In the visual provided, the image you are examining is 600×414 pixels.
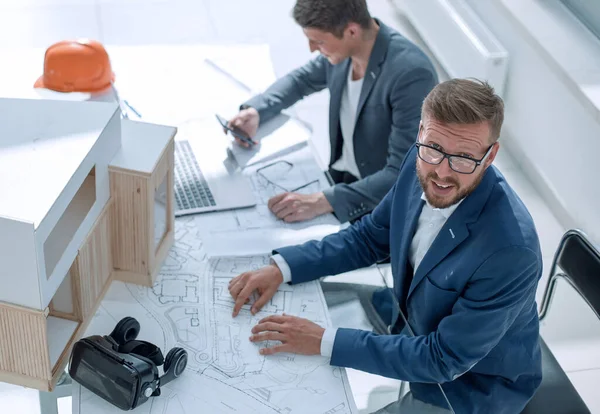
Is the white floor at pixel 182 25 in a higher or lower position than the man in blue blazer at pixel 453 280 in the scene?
lower

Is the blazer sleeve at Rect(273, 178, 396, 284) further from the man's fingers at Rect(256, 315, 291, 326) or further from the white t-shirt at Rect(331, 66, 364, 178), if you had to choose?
the white t-shirt at Rect(331, 66, 364, 178)

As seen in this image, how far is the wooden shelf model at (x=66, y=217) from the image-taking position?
173cm

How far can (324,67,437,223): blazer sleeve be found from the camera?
2770 mm

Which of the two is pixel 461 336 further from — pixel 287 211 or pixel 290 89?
pixel 290 89

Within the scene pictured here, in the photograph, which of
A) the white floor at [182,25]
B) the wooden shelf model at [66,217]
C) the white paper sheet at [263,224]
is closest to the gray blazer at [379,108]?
the white paper sheet at [263,224]

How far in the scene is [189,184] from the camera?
2645 millimetres

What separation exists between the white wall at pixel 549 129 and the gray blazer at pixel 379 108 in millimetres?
1047

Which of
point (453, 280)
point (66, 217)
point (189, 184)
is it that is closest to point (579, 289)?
point (453, 280)

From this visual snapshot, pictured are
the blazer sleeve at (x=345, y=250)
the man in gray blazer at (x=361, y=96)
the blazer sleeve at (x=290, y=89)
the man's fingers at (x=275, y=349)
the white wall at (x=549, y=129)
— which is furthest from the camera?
the white wall at (x=549, y=129)

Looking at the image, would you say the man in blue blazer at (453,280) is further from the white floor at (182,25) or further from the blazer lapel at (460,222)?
the white floor at (182,25)

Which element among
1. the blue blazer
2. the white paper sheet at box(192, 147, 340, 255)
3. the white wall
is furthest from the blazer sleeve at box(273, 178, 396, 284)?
the white wall

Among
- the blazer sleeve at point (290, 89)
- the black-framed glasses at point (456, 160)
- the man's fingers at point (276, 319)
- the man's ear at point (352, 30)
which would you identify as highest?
the black-framed glasses at point (456, 160)

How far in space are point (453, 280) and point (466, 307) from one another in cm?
8

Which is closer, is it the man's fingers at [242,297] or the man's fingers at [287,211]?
the man's fingers at [242,297]
